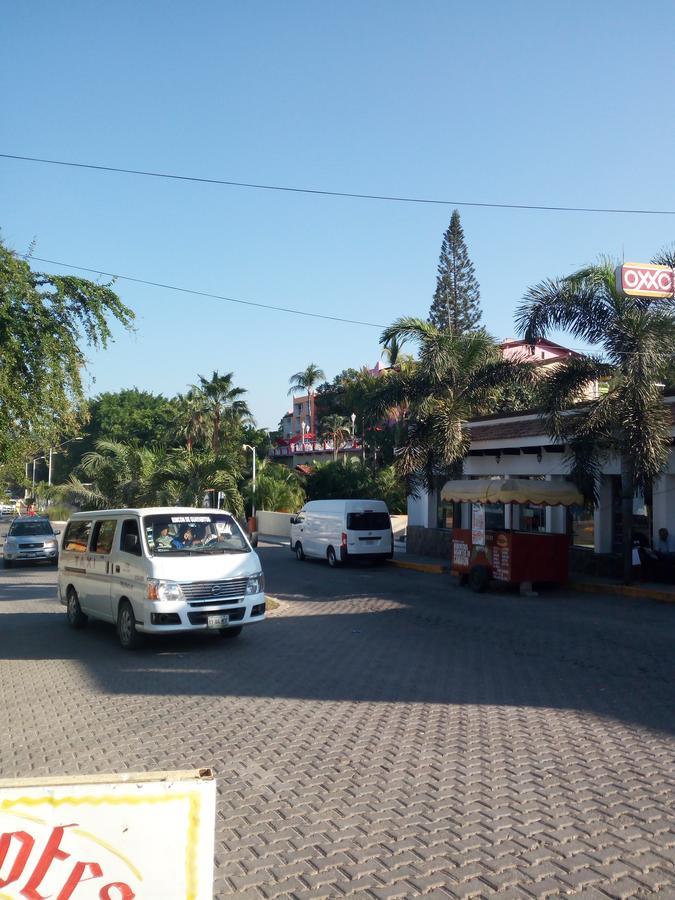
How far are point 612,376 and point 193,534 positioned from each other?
33.4 feet

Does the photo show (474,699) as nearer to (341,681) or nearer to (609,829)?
(341,681)

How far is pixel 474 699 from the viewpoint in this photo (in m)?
8.43

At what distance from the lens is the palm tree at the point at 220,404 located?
4953cm

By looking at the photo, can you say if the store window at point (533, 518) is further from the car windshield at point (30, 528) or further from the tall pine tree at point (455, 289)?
the tall pine tree at point (455, 289)

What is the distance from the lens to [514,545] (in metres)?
17.8

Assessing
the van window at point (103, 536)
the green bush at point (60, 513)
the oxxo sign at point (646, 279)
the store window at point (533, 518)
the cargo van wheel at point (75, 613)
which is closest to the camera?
the van window at point (103, 536)

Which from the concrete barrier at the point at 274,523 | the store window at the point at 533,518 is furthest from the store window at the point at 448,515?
the concrete barrier at the point at 274,523

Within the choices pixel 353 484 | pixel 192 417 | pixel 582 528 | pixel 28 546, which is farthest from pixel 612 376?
pixel 192 417

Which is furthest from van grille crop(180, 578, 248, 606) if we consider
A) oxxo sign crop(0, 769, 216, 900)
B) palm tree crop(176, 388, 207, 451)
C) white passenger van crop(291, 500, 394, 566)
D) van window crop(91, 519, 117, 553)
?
palm tree crop(176, 388, 207, 451)

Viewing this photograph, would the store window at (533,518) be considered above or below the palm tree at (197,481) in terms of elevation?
below

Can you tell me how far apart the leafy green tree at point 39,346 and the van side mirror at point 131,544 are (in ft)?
6.53

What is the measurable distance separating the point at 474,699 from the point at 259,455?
2246 inches

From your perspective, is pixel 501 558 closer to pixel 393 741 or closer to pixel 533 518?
pixel 533 518

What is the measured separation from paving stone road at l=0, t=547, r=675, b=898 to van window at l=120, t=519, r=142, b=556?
4.58ft
